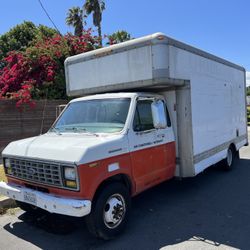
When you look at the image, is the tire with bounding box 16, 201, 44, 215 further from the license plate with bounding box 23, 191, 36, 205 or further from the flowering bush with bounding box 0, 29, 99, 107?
the flowering bush with bounding box 0, 29, 99, 107

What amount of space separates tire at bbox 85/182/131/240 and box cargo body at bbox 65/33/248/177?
1811 millimetres

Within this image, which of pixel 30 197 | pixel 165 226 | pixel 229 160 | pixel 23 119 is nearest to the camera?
pixel 30 197

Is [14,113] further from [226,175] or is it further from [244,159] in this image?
[244,159]

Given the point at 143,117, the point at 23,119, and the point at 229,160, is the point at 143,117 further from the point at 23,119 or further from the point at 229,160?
the point at 23,119

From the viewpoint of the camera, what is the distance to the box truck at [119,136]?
442cm

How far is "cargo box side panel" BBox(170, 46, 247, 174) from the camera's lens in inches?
251

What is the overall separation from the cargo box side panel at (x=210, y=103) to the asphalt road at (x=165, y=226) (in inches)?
30.8

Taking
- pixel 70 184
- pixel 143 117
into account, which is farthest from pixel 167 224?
pixel 70 184

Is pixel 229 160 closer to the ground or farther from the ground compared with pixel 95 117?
closer to the ground

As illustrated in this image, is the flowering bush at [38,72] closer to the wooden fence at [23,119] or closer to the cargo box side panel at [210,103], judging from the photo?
the wooden fence at [23,119]

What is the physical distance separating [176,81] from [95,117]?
1.64m

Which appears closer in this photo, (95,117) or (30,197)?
(30,197)

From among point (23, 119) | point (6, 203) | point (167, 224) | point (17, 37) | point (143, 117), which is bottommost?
point (167, 224)

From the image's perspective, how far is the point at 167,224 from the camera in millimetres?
5301
